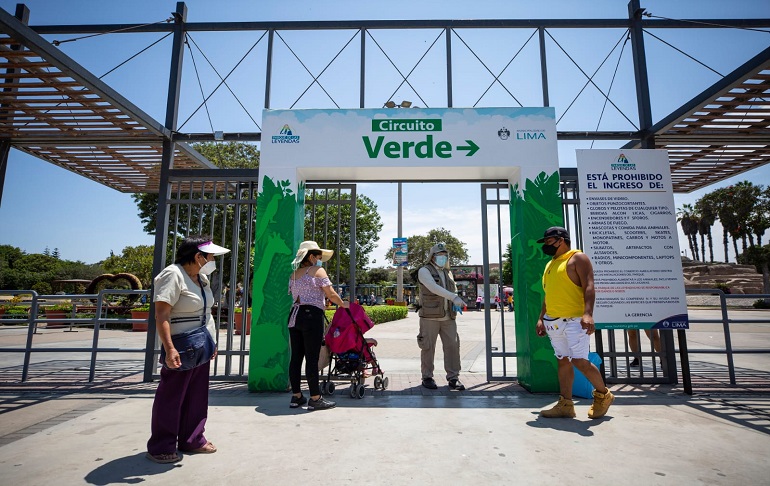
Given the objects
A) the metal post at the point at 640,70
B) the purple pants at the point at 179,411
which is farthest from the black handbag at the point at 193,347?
the metal post at the point at 640,70

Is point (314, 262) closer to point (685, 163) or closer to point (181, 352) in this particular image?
point (181, 352)

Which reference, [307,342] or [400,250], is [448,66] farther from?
[400,250]

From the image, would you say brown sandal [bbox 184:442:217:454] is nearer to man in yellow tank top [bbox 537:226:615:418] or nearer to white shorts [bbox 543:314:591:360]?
man in yellow tank top [bbox 537:226:615:418]

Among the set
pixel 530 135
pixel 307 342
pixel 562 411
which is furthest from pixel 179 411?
pixel 530 135

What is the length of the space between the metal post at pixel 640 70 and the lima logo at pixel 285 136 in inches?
210

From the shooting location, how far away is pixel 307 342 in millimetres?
4543

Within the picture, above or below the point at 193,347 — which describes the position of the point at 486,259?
above

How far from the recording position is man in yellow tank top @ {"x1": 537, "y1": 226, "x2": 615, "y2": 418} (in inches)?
161

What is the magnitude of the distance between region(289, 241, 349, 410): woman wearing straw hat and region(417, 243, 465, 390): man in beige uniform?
4.46 feet

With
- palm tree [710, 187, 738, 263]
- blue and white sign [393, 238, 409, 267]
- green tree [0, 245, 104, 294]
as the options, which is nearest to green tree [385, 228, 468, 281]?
blue and white sign [393, 238, 409, 267]

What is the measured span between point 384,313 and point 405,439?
15564 millimetres

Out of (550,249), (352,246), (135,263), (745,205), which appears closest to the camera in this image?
(550,249)

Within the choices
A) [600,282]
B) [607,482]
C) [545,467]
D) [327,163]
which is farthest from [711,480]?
[327,163]

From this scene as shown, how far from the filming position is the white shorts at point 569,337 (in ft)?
13.5
